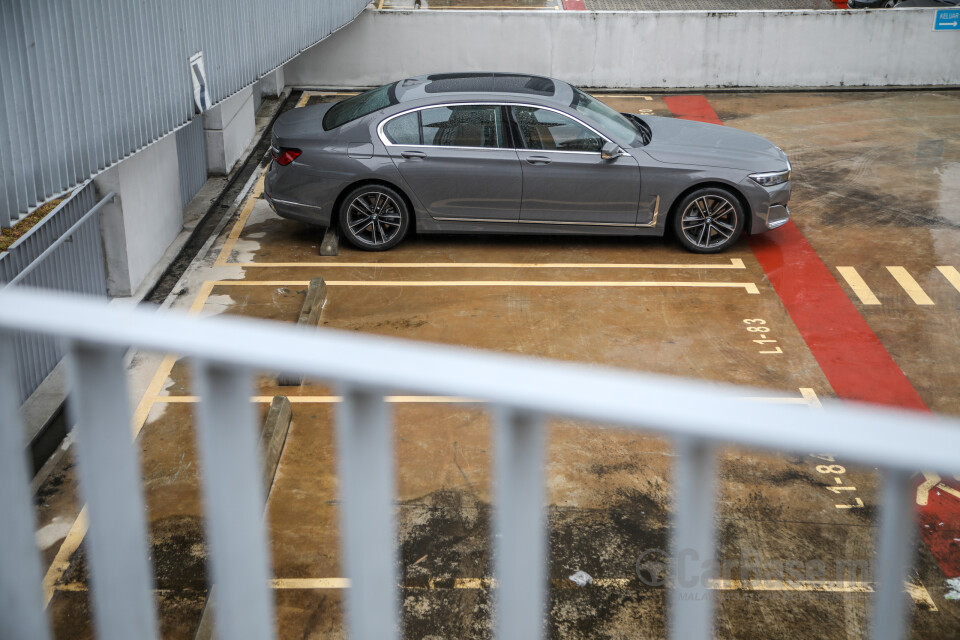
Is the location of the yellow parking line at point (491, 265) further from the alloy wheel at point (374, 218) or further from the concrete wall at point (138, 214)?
the concrete wall at point (138, 214)

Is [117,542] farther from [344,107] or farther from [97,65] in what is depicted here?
[344,107]

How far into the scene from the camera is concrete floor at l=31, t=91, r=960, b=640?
491 centimetres

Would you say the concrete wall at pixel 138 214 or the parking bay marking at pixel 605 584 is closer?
the parking bay marking at pixel 605 584

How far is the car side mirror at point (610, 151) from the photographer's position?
9531 millimetres

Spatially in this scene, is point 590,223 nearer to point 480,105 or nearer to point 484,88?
point 480,105

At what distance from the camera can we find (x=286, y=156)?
9.79 meters

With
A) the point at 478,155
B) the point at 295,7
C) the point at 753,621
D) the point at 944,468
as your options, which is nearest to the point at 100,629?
the point at 944,468

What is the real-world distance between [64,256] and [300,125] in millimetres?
3514

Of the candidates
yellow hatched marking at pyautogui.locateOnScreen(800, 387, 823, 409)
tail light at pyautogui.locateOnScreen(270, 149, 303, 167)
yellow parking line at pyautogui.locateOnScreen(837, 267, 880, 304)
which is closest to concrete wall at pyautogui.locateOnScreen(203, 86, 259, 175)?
tail light at pyautogui.locateOnScreen(270, 149, 303, 167)

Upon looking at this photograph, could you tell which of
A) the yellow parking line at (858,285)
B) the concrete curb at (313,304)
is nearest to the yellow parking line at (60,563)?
the concrete curb at (313,304)

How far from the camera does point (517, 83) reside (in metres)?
10.1

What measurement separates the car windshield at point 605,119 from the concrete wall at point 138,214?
4304mm

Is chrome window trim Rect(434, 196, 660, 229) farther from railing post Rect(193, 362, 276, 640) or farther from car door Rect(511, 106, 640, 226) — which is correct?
railing post Rect(193, 362, 276, 640)

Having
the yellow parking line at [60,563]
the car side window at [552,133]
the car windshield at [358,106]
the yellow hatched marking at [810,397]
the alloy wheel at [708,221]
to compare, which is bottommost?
the yellow parking line at [60,563]
